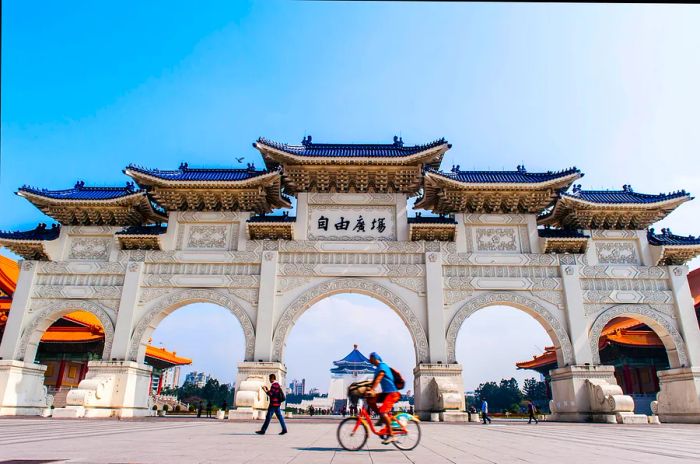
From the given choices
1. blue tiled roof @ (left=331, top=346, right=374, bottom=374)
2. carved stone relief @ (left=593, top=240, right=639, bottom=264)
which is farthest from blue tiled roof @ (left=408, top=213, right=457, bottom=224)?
blue tiled roof @ (left=331, top=346, right=374, bottom=374)

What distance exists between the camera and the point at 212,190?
602 inches

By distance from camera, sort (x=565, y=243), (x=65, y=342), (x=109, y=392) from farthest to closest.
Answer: (x=65, y=342)
(x=565, y=243)
(x=109, y=392)

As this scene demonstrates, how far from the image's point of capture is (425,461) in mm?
4355

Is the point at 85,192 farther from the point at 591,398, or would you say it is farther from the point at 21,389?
the point at 591,398

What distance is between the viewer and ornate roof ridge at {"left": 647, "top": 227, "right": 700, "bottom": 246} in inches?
587

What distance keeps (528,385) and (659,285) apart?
1150 inches

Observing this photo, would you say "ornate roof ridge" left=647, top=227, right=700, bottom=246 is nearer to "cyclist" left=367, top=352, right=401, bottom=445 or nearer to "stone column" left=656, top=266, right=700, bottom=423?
"stone column" left=656, top=266, right=700, bottom=423

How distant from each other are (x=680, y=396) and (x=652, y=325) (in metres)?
2.19

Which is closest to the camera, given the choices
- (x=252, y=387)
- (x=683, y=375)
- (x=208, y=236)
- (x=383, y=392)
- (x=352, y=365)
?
(x=383, y=392)

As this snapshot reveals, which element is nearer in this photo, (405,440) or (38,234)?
(405,440)

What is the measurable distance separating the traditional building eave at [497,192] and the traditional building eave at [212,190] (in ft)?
17.9

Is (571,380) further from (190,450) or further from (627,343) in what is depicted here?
(190,450)

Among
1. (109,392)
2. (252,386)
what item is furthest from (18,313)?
(252,386)

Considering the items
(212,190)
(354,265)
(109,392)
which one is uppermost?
(212,190)
